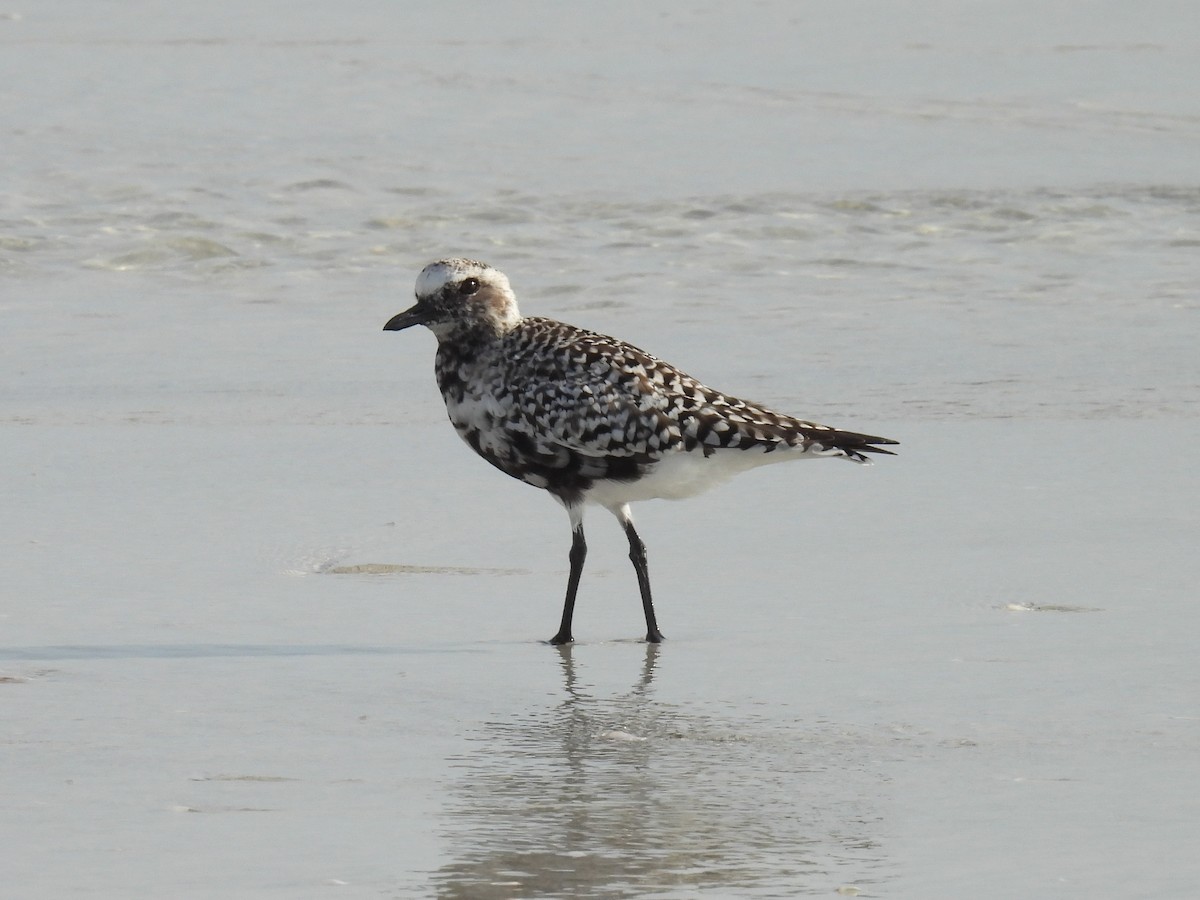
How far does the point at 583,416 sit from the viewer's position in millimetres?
6676

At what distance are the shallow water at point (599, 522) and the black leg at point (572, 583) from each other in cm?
7

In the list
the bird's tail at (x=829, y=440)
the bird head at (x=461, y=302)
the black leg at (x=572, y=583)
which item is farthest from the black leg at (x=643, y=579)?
the bird head at (x=461, y=302)

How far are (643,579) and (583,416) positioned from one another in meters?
0.57

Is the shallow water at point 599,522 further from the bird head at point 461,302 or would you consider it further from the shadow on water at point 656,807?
the bird head at point 461,302

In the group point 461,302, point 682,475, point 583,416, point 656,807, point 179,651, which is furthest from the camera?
point 461,302

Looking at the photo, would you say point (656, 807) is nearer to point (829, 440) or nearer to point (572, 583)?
point (572, 583)

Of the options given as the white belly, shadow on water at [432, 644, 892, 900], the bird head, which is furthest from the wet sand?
the bird head

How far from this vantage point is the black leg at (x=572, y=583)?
6.29 m

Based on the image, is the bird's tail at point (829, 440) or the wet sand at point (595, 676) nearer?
the wet sand at point (595, 676)

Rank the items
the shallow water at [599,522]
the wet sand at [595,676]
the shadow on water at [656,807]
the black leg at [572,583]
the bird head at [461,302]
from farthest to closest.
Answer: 1. the bird head at [461,302]
2. the black leg at [572,583]
3. the shallow water at [599,522]
4. the wet sand at [595,676]
5. the shadow on water at [656,807]

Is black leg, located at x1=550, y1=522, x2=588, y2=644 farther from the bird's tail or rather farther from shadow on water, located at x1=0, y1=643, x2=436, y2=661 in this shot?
the bird's tail

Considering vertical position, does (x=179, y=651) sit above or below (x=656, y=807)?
below

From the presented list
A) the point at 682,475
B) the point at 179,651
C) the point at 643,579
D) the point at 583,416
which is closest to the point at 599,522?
the point at 682,475

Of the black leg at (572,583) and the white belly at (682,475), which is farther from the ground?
the white belly at (682,475)
